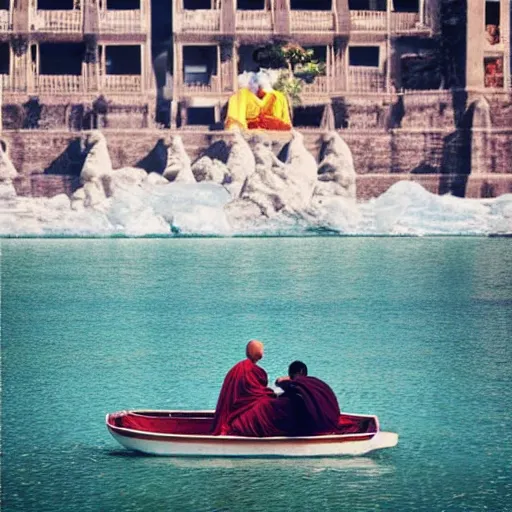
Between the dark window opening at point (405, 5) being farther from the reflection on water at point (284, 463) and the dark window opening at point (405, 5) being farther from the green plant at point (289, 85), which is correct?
the reflection on water at point (284, 463)

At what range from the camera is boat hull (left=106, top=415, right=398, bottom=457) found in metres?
15.2

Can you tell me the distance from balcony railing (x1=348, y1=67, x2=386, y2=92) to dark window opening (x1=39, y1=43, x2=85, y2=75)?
9.55m

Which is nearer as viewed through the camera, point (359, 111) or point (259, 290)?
point (259, 290)

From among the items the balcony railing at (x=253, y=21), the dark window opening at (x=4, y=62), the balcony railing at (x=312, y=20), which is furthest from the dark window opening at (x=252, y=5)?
the dark window opening at (x=4, y=62)

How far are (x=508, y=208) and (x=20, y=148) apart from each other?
16277 mm

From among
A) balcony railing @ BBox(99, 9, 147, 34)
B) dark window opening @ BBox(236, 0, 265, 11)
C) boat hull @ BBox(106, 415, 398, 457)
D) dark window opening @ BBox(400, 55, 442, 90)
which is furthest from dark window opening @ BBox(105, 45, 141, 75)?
boat hull @ BBox(106, 415, 398, 457)

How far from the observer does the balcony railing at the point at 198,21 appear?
46.7m

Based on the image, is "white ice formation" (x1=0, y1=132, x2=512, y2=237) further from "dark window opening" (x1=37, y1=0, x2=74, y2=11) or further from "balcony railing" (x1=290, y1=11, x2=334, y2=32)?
"dark window opening" (x1=37, y1=0, x2=74, y2=11)

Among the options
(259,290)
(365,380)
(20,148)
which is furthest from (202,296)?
(20,148)

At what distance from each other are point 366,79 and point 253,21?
4.46m

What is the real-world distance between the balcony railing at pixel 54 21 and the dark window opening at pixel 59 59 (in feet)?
3.54

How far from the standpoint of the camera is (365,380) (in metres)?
20.4

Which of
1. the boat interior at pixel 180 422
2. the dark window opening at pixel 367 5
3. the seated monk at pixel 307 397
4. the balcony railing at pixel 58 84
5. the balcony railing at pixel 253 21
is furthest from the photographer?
the dark window opening at pixel 367 5

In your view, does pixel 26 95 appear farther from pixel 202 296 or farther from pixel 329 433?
pixel 329 433
